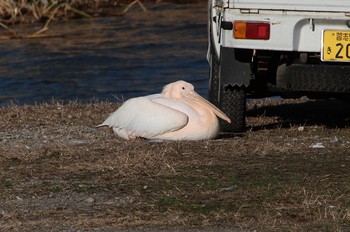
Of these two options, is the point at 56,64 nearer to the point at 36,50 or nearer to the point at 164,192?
the point at 36,50

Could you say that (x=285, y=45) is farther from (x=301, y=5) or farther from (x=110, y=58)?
(x=110, y=58)

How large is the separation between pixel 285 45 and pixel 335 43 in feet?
1.15

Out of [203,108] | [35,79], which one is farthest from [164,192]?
[35,79]

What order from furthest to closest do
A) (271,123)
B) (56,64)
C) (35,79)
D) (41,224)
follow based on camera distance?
1. (56,64)
2. (35,79)
3. (271,123)
4. (41,224)

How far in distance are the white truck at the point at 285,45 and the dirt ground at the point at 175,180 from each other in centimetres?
44

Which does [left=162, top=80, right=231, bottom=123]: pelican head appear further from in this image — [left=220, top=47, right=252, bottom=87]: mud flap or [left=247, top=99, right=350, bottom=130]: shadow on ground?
[left=247, top=99, right=350, bottom=130]: shadow on ground

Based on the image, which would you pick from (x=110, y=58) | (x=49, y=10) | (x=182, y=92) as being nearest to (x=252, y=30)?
(x=182, y=92)

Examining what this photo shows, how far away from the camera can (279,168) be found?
23.1 ft

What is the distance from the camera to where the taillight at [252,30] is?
25.6ft

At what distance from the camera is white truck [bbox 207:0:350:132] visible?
25.6 feet

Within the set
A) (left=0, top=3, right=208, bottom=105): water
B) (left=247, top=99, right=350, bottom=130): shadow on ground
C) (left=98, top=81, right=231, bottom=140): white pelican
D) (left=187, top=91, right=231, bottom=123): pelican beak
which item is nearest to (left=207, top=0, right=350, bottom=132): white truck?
(left=187, top=91, right=231, bottom=123): pelican beak

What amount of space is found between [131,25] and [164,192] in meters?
15.7

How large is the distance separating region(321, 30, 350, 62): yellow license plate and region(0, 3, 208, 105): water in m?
6.74

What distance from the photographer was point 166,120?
8031 mm
